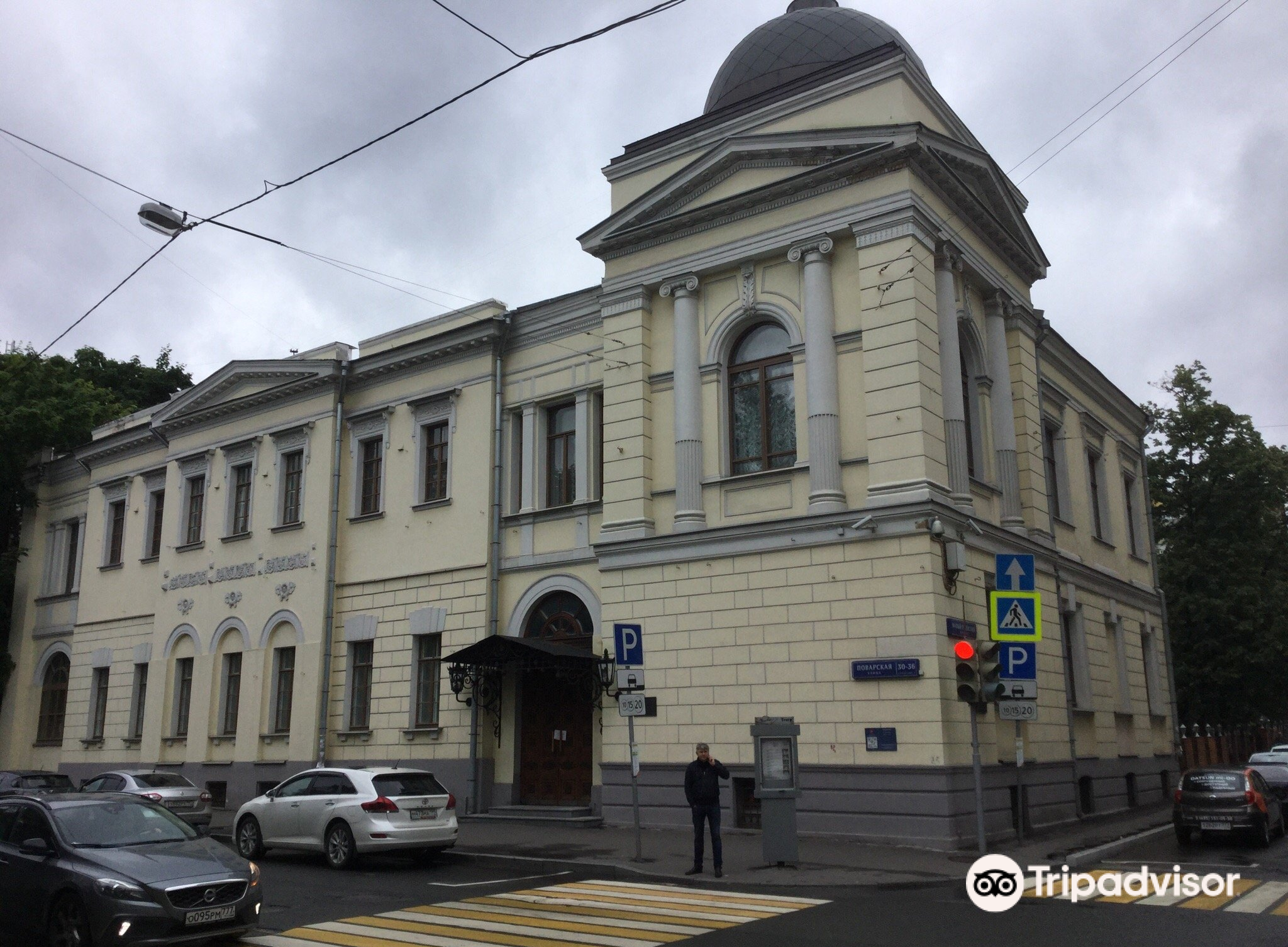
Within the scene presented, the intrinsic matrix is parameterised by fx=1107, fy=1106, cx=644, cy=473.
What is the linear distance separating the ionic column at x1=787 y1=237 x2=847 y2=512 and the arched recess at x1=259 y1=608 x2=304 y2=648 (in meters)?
14.5

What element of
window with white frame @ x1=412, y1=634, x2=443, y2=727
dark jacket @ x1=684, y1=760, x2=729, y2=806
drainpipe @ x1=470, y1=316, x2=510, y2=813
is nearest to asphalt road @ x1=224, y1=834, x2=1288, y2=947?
dark jacket @ x1=684, y1=760, x2=729, y2=806

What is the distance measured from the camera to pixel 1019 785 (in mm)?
18547

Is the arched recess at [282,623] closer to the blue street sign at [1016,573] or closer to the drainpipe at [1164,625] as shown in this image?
the blue street sign at [1016,573]

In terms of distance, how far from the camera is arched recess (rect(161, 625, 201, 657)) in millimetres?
30234

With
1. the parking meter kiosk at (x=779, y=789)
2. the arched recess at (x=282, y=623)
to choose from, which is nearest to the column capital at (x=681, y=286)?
the parking meter kiosk at (x=779, y=789)

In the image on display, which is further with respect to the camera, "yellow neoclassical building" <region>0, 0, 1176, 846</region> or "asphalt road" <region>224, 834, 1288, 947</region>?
"yellow neoclassical building" <region>0, 0, 1176, 846</region>

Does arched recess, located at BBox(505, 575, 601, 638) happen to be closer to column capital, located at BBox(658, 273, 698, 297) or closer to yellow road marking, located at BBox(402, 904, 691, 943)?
column capital, located at BBox(658, 273, 698, 297)

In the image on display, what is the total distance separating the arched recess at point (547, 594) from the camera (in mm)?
22969

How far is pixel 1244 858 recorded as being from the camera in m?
17.2

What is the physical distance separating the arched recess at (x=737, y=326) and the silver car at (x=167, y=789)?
Result: 1323 centimetres

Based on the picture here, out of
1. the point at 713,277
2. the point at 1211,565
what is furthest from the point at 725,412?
the point at 1211,565

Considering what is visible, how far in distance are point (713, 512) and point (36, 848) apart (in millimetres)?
12918

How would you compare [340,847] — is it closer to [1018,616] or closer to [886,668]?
[886,668]

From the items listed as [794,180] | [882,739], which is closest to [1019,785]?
[882,739]
